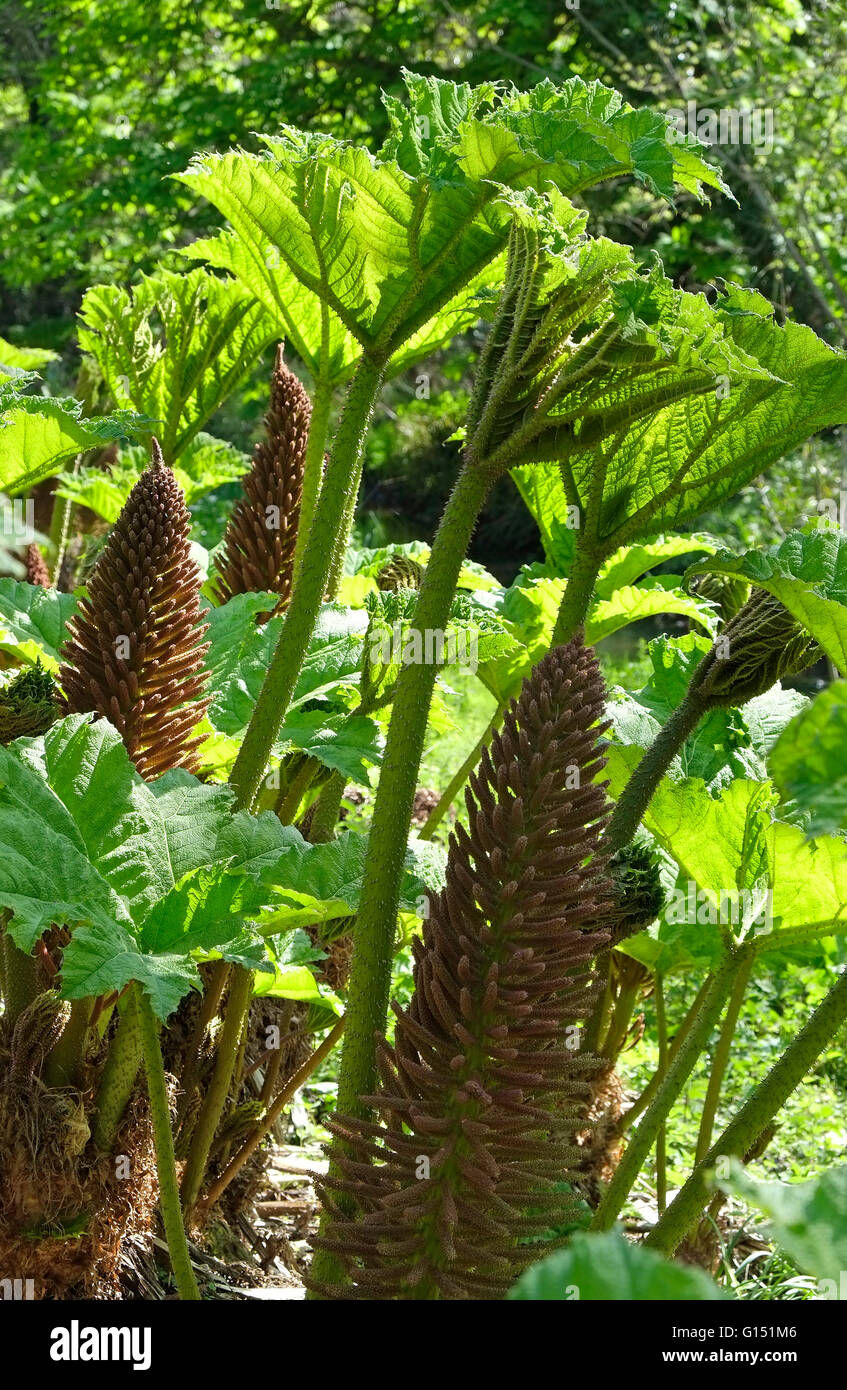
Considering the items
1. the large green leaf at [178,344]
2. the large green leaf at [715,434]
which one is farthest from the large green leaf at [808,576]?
the large green leaf at [178,344]

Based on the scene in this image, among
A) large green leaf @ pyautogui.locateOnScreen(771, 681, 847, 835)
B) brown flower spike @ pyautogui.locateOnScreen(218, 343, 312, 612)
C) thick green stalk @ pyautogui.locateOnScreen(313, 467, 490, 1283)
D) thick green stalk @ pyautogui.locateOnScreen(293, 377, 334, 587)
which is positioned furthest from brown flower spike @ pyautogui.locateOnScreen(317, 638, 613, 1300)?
brown flower spike @ pyautogui.locateOnScreen(218, 343, 312, 612)

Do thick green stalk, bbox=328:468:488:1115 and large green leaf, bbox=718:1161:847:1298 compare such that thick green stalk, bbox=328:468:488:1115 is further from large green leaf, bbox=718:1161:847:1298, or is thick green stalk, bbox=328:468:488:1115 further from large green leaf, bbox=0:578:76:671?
large green leaf, bbox=0:578:76:671

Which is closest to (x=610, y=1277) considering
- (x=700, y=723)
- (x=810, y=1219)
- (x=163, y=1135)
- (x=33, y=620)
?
(x=810, y=1219)

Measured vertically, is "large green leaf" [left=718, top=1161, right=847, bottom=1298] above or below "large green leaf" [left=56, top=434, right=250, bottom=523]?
below

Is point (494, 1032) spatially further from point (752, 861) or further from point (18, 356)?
point (18, 356)

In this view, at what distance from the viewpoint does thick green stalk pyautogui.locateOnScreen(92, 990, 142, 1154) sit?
160cm

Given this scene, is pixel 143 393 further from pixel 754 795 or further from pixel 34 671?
pixel 754 795

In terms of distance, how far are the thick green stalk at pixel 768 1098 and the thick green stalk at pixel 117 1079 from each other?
63cm

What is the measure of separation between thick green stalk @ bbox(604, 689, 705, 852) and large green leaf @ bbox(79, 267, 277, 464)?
138 cm

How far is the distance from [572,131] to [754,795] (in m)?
0.80

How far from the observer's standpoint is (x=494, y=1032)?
4.08ft

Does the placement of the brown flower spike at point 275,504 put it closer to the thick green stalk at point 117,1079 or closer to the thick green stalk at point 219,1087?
the thick green stalk at point 219,1087

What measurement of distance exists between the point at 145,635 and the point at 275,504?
0.85 meters
